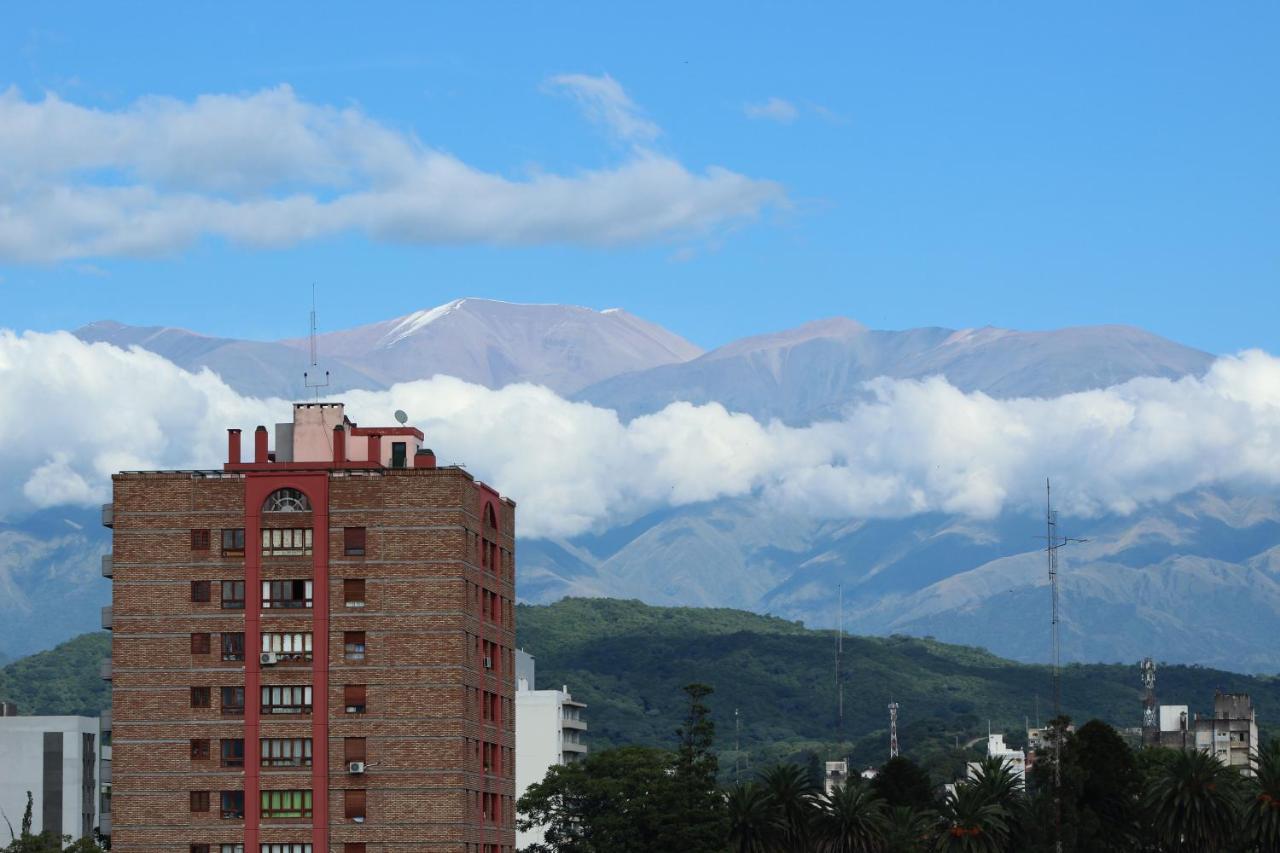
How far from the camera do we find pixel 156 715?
144750mm

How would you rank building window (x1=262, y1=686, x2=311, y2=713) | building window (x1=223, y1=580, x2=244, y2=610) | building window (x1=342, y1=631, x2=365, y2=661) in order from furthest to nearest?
building window (x1=223, y1=580, x2=244, y2=610) < building window (x1=342, y1=631, x2=365, y2=661) < building window (x1=262, y1=686, x2=311, y2=713)

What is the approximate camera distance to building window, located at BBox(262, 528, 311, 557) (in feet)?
481

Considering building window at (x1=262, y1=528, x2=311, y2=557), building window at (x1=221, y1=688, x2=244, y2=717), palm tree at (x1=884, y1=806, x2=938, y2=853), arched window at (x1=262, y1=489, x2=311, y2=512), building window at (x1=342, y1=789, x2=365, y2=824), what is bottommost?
palm tree at (x1=884, y1=806, x2=938, y2=853)

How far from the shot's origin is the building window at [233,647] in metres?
146

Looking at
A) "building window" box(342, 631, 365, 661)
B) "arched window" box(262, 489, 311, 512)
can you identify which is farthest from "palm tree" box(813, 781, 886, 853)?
"arched window" box(262, 489, 311, 512)

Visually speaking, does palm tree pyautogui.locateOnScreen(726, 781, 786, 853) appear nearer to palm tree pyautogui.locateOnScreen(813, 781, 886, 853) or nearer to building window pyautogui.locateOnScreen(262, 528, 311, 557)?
palm tree pyautogui.locateOnScreen(813, 781, 886, 853)

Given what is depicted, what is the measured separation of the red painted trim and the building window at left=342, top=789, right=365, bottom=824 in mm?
1117

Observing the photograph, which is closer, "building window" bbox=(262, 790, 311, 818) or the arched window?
"building window" bbox=(262, 790, 311, 818)

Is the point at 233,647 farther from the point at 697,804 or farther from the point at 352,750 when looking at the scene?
the point at 697,804

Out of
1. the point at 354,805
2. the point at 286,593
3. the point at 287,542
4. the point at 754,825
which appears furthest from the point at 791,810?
the point at 287,542

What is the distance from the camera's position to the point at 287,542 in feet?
481

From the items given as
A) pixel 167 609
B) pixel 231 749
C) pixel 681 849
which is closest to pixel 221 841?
pixel 231 749

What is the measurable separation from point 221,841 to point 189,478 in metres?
22.1

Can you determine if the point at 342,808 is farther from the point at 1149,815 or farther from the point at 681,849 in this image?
the point at 1149,815
